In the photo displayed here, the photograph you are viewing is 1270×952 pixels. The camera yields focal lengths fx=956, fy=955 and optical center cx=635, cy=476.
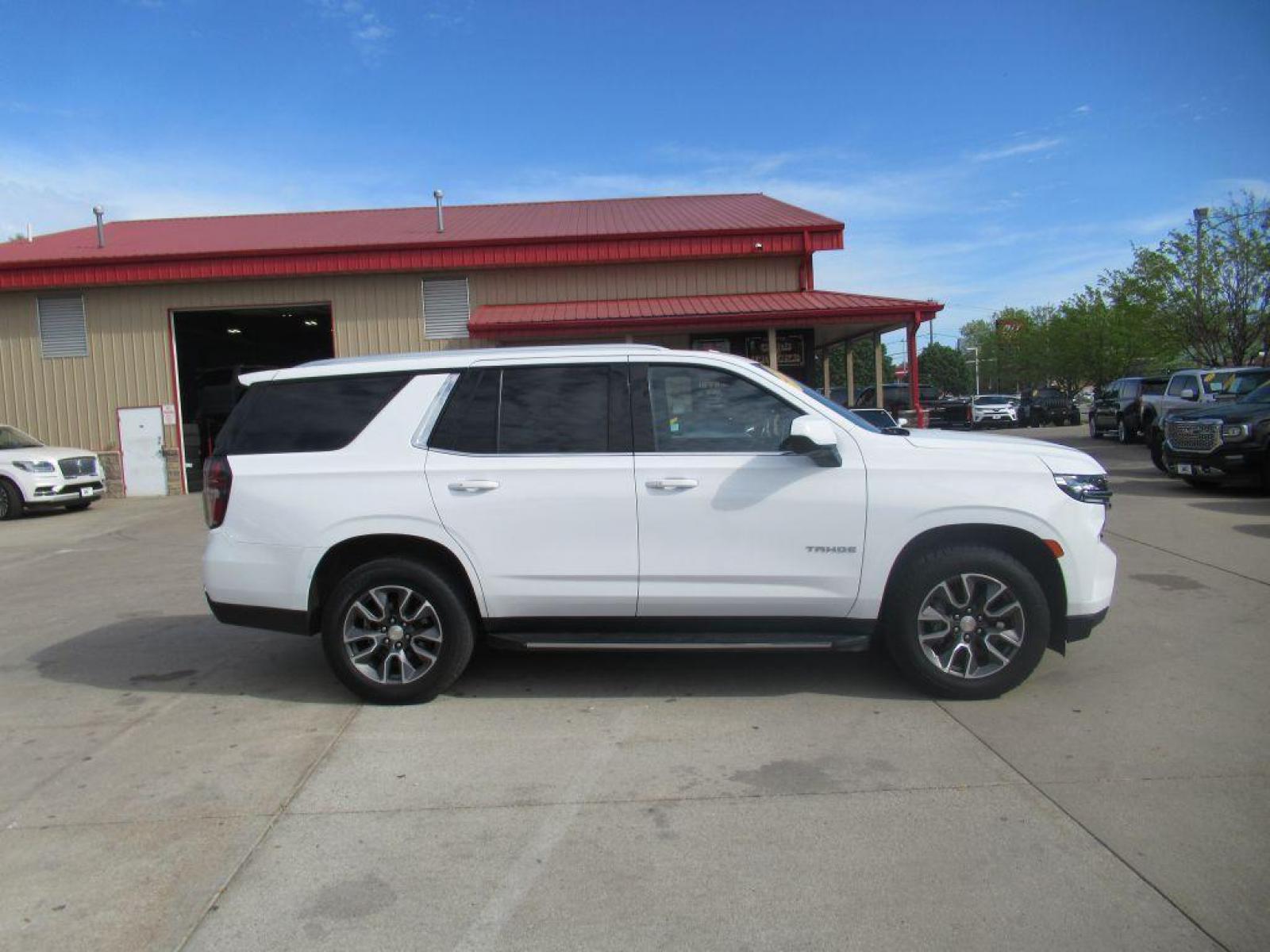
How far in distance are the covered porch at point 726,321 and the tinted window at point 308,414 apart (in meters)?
12.5

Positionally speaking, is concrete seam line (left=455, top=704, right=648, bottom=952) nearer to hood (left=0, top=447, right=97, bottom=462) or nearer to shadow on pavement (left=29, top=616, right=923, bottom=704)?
shadow on pavement (left=29, top=616, right=923, bottom=704)

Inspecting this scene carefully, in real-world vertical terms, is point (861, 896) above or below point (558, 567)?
below

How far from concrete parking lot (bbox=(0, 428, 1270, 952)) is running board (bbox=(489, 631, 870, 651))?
35 centimetres

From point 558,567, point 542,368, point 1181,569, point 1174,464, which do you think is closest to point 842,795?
point 558,567

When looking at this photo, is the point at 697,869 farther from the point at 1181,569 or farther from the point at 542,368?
the point at 1181,569

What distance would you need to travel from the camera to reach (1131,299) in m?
31.5

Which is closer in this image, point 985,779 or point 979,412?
point 985,779

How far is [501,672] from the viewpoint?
577 cm

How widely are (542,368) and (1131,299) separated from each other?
1247 inches

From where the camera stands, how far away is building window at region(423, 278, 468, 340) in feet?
63.3

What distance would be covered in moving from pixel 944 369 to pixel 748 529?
308 feet

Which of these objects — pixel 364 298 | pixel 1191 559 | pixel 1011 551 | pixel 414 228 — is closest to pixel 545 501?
pixel 1011 551

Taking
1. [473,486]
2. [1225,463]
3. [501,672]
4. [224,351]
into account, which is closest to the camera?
[473,486]

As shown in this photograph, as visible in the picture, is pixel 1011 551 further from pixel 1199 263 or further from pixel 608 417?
pixel 1199 263
